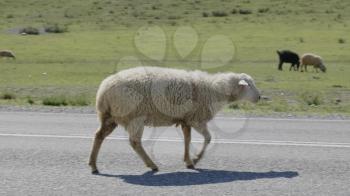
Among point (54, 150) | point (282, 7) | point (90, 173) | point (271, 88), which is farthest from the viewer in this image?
point (282, 7)

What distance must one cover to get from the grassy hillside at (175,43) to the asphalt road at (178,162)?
626cm

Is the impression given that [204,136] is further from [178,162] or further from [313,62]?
[313,62]

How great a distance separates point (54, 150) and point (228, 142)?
2.66 m

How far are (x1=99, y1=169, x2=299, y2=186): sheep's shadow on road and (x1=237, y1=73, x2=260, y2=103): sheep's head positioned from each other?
5.27 feet

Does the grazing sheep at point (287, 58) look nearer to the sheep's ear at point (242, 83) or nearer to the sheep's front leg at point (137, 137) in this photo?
the sheep's ear at point (242, 83)

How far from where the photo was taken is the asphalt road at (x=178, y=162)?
813 cm

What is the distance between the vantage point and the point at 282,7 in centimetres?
7750

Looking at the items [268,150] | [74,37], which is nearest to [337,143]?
[268,150]

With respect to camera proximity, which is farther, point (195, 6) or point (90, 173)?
point (195, 6)

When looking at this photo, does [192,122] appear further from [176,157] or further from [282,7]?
[282,7]

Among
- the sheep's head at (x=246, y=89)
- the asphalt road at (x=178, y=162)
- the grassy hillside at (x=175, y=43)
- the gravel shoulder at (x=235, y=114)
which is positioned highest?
the sheep's head at (x=246, y=89)

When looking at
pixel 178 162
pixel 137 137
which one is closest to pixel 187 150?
pixel 178 162

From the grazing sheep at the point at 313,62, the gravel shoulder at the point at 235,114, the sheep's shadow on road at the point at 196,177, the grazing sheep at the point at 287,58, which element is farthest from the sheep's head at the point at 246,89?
the grazing sheep at the point at 287,58

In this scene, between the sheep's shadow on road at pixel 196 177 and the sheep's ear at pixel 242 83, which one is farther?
the sheep's ear at pixel 242 83
